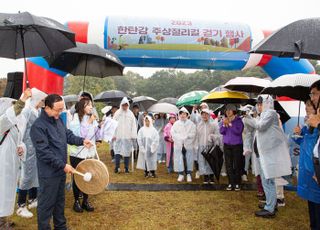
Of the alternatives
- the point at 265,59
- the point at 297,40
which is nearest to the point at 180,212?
the point at 297,40

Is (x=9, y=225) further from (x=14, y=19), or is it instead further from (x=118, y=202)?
(x=14, y=19)

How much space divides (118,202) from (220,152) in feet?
8.24

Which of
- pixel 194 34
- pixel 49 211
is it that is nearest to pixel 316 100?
pixel 49 211

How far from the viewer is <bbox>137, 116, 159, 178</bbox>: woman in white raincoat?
23.7 feet

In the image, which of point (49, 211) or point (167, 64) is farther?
point (167, 64)

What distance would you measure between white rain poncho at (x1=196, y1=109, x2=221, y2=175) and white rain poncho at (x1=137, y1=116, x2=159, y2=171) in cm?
114

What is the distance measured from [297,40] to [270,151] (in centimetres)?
220

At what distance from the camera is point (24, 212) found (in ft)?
14.0

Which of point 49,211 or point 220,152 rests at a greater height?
point 49,211

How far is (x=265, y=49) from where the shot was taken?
277 centimetres

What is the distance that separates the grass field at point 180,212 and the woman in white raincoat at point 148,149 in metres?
1.52

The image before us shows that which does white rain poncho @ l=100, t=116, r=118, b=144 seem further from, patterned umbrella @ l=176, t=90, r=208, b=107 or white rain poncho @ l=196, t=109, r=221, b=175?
patterned umbrella @ l=176, t=90, r=208, b=107

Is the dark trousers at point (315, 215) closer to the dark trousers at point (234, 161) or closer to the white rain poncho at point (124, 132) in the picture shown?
the dark trousers at point (234, 161)

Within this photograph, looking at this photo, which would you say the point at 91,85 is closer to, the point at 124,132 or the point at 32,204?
the point at 124,132
